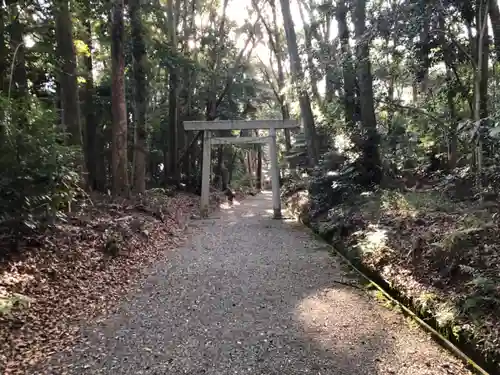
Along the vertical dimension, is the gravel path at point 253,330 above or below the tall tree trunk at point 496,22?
A: below

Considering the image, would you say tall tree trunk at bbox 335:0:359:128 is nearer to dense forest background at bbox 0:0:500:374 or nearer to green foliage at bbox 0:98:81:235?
dense forest background at bbox 0:0:500:374

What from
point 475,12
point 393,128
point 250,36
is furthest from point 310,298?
point 250,36

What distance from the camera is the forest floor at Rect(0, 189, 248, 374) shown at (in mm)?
3827

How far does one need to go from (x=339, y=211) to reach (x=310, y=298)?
4.52 metres

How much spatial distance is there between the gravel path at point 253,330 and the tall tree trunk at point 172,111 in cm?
1061

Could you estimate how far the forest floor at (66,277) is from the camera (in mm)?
3827

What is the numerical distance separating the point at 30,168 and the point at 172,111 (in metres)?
11.8

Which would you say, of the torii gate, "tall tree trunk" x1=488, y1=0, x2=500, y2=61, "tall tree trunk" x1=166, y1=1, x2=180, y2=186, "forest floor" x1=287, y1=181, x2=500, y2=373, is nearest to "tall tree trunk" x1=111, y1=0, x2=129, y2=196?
the torii gate

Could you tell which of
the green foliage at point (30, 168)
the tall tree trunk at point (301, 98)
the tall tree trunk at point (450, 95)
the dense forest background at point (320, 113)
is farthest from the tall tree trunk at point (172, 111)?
the green foliage at point (30, 168)

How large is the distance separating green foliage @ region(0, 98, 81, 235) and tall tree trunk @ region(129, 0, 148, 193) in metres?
5.39

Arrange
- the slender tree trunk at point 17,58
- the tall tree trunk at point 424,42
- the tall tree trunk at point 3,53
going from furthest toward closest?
the tall tree trunk at point 424,42, the slender tree trunk at point 17,58, the tall tree trunk at point 3,53

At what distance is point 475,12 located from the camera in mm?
8648

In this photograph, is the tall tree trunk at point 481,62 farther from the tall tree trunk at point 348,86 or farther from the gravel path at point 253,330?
the gravel path at point 253,330

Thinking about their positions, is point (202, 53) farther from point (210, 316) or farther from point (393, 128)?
point (210, 316)
